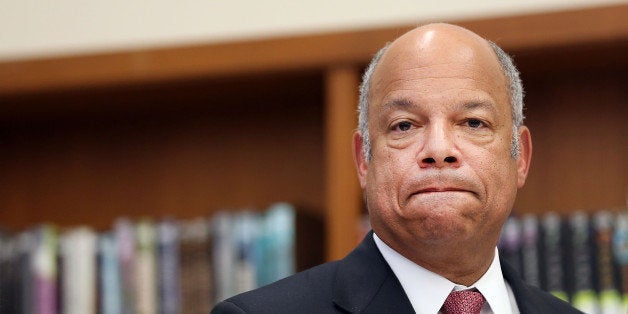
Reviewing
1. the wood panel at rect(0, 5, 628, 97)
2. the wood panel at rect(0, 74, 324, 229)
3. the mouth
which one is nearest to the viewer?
the mouth

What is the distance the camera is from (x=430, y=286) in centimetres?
121

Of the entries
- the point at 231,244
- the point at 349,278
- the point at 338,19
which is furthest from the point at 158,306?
the point at 349,278

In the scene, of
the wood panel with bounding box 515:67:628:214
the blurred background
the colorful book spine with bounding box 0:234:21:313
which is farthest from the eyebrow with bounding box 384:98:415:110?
the colorful book spine with bounding box 0:234:21:313

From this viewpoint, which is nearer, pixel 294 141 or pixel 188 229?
pixel 188 229

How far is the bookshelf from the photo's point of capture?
1.90 m

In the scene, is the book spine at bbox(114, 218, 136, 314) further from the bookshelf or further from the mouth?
the mouth

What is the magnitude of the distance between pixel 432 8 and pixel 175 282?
30.4 inches

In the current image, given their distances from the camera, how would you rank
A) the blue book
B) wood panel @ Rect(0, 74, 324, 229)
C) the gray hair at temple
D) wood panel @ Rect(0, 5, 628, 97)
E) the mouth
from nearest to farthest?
the mouth
the gray hair at temple
wood panel @ Rect(0, 5, 628, 97)
the blue book
wood panel @ Rect(0, 74, 324, 229)

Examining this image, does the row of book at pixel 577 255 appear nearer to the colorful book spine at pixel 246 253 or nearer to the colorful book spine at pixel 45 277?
the colorful book spine at pixel 246 253

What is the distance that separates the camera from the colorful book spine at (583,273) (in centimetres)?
185

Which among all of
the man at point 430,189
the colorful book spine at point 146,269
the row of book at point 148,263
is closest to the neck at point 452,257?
the man at point 430,189

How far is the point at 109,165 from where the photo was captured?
7.40 feet

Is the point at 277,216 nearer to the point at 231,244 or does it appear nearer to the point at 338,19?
the point at 231,244

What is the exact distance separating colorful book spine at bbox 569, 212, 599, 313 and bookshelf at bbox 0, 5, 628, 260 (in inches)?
7.2
